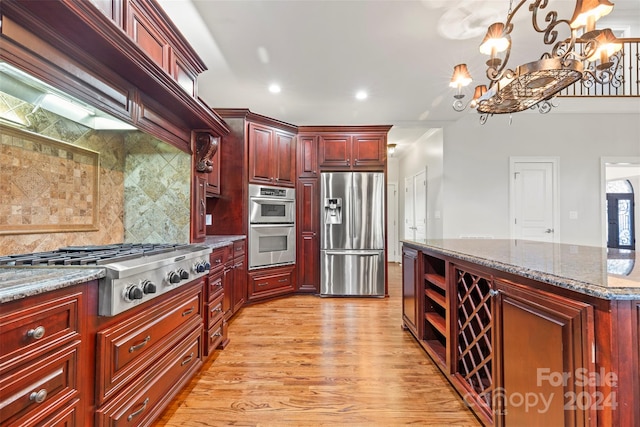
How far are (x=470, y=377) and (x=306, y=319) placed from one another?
5.65 ft

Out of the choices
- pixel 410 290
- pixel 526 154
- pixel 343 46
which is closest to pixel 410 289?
pixel 410 290

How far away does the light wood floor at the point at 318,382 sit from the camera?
61.2 inches

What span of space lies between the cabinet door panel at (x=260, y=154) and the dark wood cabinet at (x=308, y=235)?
536mm

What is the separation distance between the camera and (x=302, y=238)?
13.3ft

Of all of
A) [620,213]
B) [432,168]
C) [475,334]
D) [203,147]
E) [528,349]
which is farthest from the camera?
[620,213]

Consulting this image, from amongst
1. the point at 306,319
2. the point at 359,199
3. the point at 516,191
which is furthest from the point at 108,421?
the point at 516,191

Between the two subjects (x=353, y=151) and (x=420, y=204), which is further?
(x=420, y=204)

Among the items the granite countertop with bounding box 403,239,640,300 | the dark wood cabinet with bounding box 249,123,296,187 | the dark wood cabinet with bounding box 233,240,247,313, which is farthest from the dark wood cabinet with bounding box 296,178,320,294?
the granite countertop with bounding box 403,239,640,300

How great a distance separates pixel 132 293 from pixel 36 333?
35 cm

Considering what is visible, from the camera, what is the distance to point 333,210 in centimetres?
398

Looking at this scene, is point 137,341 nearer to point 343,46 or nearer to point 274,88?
point 343,46

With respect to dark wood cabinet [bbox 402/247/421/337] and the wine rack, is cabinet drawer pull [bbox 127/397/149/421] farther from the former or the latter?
dark wood cabinet [bbox 402/247/421/337]

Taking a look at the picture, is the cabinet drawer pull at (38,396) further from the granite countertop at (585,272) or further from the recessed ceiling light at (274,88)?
the recessed ceiling light at (274,88)

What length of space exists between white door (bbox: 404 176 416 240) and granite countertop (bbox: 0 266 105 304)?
5833mm
